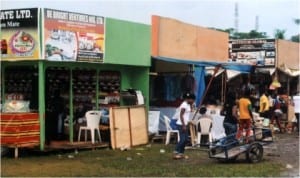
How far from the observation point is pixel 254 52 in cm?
2408

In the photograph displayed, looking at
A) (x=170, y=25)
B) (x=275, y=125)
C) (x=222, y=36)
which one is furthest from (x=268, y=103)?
(x=170, y=25)

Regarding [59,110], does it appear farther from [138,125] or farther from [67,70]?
[138,125]

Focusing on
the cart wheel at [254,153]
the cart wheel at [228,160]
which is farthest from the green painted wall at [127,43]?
the cart wheel at [254,153]

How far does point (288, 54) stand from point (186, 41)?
8516mm

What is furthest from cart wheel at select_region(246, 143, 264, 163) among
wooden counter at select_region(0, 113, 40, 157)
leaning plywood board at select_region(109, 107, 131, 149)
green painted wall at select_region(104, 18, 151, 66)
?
wooden counter at select_region(0, 113, 40, 157)

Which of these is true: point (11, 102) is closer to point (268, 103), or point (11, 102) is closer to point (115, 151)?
point (115, 151)

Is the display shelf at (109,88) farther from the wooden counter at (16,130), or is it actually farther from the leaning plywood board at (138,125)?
the wooden counter at (16,130)

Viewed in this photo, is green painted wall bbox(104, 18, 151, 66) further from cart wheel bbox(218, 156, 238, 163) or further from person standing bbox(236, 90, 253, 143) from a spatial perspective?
cart wheel bbox(218, 156, 238, 163)

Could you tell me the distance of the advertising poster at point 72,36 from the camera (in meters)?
12.6

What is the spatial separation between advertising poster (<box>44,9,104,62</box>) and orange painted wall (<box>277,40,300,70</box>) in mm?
11994

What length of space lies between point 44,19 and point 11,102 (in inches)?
82.0

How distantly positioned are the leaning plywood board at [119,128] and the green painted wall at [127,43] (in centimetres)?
131

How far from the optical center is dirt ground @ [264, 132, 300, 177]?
1113 centimetres

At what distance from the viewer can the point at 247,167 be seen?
36.8ft
